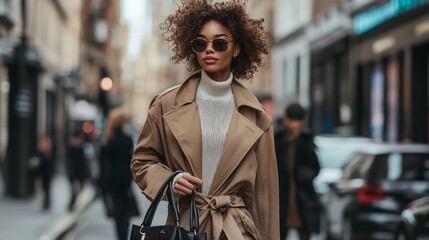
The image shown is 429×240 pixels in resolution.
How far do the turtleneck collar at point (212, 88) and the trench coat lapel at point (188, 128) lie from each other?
4.0 inches

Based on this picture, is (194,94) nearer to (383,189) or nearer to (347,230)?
(383,189)

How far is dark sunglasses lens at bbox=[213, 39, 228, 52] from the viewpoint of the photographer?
5.49m

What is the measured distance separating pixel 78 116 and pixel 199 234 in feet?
135

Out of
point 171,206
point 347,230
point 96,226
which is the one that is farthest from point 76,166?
point 171,206

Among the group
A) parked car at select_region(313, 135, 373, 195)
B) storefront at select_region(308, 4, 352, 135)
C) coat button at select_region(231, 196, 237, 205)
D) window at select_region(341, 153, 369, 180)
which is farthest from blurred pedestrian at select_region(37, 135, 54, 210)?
coat button at select_region(231, 196, 237, 205)

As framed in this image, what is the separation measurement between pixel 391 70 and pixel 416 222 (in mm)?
22582

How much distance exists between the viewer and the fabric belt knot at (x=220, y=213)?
5.29m

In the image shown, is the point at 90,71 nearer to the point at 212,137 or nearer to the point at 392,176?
the point at 392,176

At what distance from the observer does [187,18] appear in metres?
5.62

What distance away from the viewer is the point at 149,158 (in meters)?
5.46

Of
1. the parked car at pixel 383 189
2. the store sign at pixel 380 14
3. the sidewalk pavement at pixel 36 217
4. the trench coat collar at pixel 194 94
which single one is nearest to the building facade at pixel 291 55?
the store sign at pixel 380 14

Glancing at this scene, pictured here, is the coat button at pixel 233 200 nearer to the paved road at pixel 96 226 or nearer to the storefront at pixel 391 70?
the paved road at pixel 96 226

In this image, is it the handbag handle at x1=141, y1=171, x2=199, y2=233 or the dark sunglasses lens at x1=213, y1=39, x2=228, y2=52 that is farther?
the dark sunglasses lens at x1=213, y1=39, x2=228, y2=52

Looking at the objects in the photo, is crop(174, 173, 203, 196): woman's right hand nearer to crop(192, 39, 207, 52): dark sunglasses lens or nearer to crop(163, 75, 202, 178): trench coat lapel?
crop(163, 75, 202, 178): trench coat lapel
